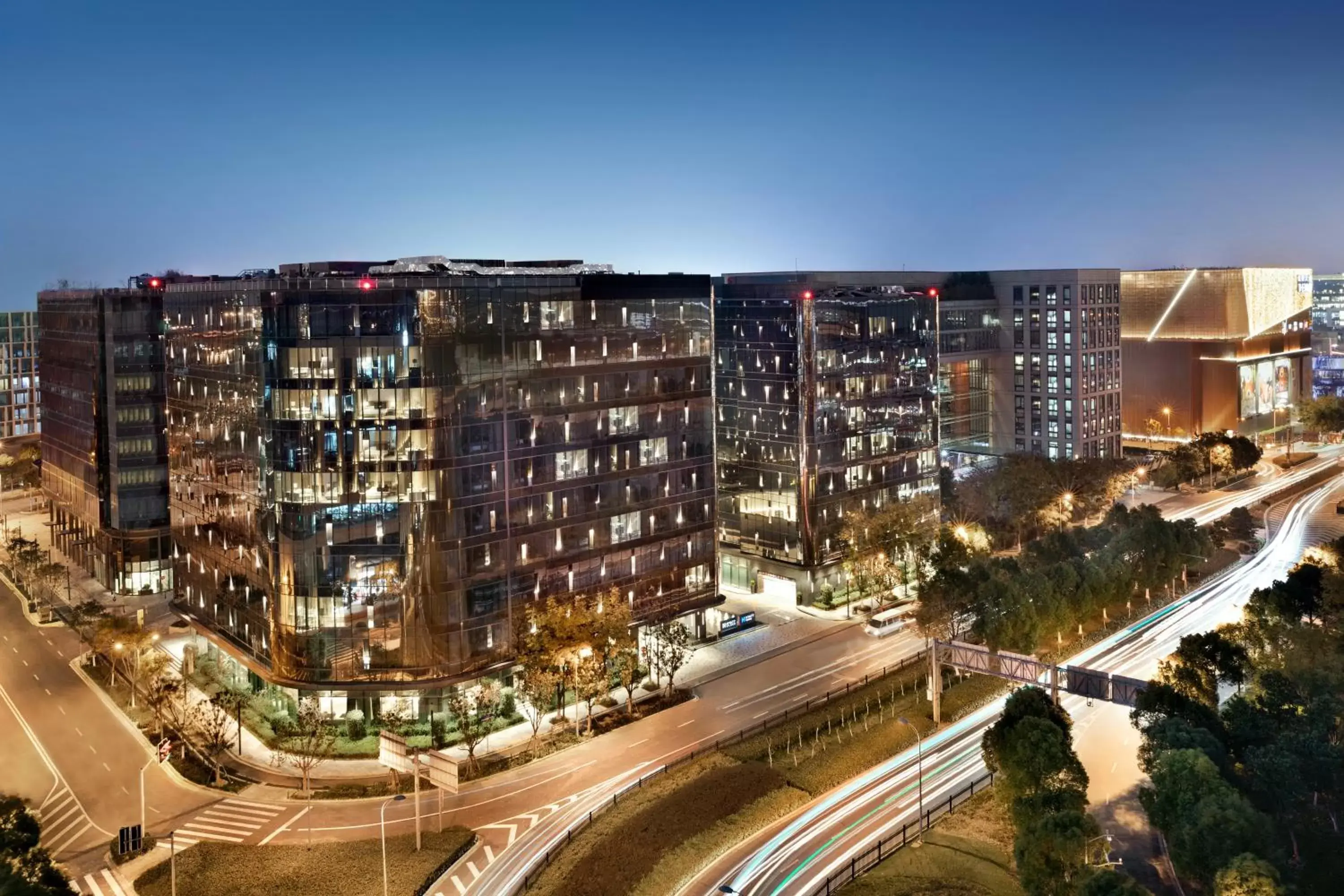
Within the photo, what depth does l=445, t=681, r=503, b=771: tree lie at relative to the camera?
62.3 meters

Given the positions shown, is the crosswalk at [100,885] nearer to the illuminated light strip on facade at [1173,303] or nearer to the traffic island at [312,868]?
the traffic island at [312,868]

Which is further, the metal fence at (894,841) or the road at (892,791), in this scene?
the road at (892,791)

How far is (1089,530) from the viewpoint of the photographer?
9175 cm

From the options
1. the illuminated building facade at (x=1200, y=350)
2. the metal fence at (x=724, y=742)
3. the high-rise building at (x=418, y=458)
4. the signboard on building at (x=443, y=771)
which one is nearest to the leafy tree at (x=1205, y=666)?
the metal fence at (x=724, y=742)

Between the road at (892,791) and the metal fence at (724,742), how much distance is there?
7.34 meters

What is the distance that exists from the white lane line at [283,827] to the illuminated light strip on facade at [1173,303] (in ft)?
487

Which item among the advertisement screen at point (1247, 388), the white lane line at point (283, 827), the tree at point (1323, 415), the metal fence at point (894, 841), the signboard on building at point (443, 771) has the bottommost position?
the metal fence at point (894, 841)

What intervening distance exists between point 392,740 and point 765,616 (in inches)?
1637

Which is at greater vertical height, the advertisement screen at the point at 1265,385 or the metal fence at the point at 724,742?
the advertisement screen at the point at 1265,385

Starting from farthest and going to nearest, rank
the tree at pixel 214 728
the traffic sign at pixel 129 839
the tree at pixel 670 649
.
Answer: the tree at pixel 670 649, the tree at pixel 214 728, the traffic sign at pixel 129 839

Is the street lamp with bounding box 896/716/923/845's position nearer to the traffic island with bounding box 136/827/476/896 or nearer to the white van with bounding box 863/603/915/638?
the white van with bounding box 863/603/915/638

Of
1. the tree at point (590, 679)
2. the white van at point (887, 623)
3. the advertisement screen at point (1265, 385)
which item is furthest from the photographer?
the advertisement screen at point (1265, 385)

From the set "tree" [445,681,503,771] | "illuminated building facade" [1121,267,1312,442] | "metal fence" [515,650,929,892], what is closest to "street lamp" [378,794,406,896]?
"tree" [445,681,503,771]

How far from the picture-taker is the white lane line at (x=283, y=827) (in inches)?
2055
